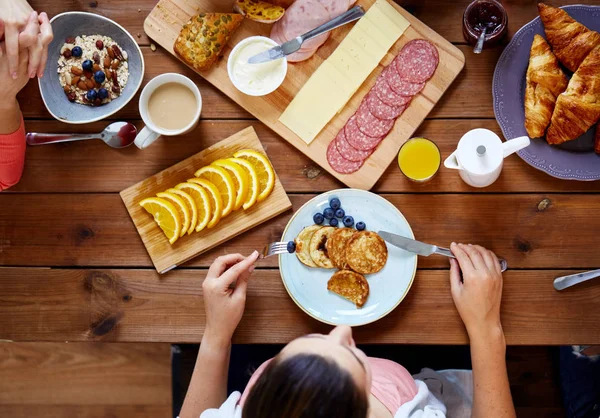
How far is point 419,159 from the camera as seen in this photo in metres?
1.51

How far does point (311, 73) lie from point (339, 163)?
0.27 meters

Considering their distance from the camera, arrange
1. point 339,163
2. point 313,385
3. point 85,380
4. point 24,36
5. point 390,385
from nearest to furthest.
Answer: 1. point 313,385
2. point 24,36
3. point 390,385
4. point 339,163
5. point 85,380

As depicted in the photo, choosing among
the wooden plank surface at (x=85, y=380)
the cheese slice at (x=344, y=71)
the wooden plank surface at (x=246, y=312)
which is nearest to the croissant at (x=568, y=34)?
the cheese slice at (x=344, y=71)

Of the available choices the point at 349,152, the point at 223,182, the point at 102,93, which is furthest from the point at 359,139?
the point at 102,93

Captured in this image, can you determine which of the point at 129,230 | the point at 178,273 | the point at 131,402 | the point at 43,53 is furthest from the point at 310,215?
the point at 131,402

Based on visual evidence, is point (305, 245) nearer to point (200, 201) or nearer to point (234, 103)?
point (200, 201)

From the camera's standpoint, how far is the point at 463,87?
1551 mm

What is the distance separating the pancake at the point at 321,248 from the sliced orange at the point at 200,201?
0.29 metres

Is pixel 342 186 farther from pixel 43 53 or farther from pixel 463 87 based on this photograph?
pixel 43 53

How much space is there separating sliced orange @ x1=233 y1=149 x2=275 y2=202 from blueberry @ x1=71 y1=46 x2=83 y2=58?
518 mm

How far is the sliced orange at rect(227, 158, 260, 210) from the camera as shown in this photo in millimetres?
1518

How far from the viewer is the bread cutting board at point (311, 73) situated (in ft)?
5.04

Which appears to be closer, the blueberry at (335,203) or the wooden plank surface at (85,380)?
the blueberry at (335,203)

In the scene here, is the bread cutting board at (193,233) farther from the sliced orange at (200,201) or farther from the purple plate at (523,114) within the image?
the purple plate at (523,114)
